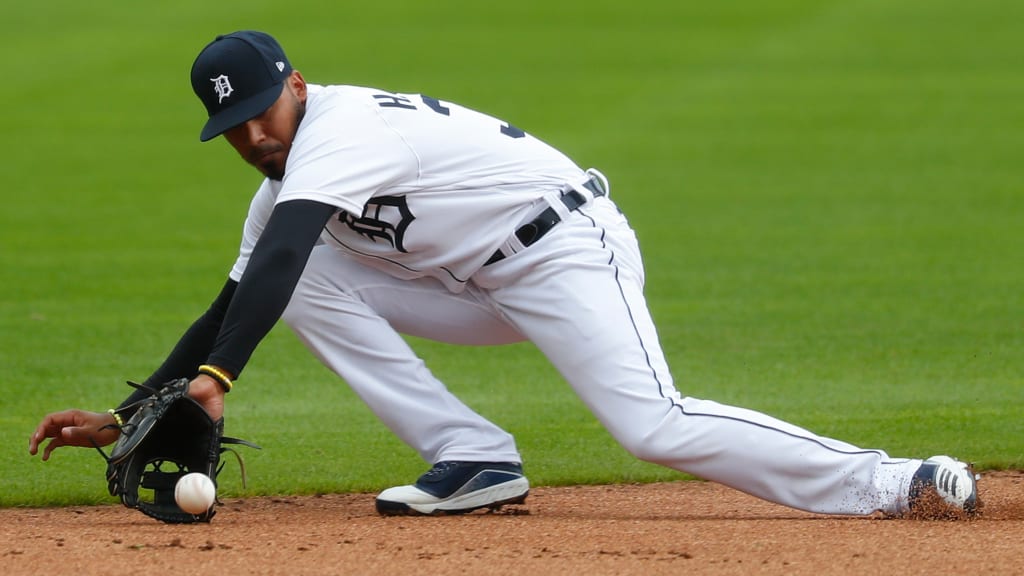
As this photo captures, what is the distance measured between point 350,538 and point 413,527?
27cm

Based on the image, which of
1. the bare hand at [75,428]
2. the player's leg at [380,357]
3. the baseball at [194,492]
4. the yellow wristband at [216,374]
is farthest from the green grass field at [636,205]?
the yellow wristband at [216,374]

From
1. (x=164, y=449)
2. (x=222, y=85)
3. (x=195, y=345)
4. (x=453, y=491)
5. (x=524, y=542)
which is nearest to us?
(x=524, y=542)

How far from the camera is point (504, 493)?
15.2 feet

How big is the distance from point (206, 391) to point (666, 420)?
3.98 ft

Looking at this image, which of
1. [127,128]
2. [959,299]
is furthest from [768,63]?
[959,299]

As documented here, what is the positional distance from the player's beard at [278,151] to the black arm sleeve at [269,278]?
308 mm

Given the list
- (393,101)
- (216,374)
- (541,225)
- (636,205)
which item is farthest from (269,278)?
(636,205)

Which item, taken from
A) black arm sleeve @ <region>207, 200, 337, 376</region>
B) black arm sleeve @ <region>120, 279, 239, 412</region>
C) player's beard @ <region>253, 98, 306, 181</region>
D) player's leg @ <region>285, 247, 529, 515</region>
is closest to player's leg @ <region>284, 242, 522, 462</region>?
player's leg @ <region>285, 247, 529, 515</region>

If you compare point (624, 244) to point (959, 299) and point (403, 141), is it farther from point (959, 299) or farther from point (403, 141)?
point (959, 299)

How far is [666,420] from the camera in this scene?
4.25m

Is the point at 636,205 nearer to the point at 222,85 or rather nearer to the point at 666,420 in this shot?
the point at 666,420

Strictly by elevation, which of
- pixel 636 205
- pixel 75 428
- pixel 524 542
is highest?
pixel 636 205

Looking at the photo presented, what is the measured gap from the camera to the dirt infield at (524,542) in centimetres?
374

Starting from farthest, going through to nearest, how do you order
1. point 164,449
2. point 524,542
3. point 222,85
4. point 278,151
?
point 164,449 < point 278,151 < point 222,85 < point 524,542
